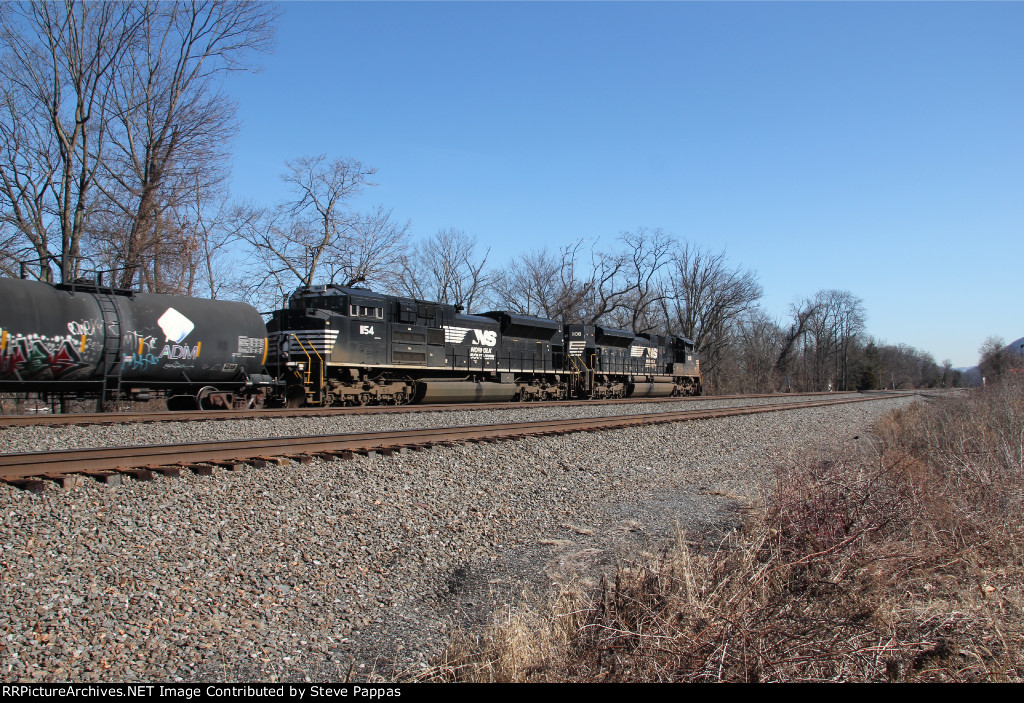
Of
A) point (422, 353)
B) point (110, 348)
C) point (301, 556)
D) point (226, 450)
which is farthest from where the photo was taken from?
Result: point (422, 353)

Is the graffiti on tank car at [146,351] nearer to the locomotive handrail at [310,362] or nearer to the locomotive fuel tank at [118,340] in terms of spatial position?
the locomotive fuel tank at [118,340]

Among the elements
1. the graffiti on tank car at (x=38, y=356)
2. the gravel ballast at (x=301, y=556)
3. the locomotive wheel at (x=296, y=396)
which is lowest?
the gravel ballast at (x=301, y=556)

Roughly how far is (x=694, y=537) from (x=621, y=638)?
2.78 meters

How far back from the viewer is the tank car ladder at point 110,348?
12.7 m

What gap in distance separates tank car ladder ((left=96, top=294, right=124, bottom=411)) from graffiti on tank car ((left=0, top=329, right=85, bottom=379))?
44 cm

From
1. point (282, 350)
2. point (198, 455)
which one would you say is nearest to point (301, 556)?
point (198, 455)

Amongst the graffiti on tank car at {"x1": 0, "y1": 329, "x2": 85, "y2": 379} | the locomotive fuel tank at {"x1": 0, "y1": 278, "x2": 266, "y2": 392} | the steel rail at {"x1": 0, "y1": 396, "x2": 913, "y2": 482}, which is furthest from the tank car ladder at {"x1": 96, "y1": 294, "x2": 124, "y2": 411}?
the steel rail at {"x1": 0, "y1": 396, "x2": 913, "y2": 482}

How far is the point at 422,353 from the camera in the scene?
1969 cm

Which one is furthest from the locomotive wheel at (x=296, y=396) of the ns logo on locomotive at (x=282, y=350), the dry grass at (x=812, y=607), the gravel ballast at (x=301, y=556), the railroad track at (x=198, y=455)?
the dry grass at (x=812, y=607)

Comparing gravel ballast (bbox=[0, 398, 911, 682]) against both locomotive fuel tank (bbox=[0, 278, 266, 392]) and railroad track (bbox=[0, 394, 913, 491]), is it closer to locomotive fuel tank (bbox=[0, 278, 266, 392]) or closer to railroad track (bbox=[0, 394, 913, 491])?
railroad track (bbox=[0, 394, 913, 491])

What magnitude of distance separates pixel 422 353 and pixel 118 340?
8.52 meters

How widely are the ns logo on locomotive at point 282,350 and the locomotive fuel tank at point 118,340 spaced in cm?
2

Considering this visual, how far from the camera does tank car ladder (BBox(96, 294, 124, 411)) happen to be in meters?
12.7

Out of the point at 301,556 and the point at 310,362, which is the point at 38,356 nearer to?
the point at 310,362
